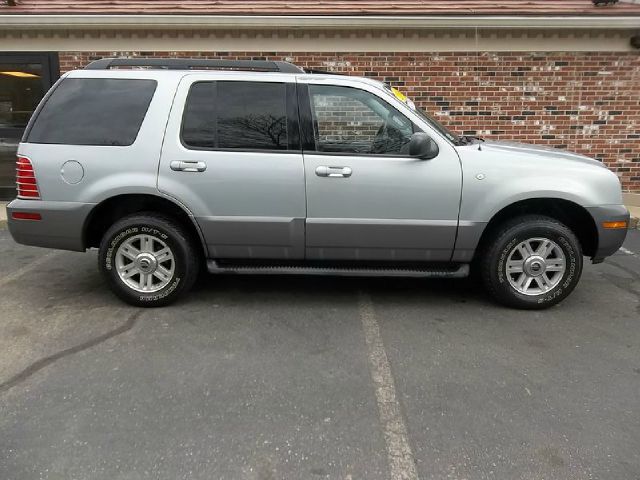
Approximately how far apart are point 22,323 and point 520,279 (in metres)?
3.95

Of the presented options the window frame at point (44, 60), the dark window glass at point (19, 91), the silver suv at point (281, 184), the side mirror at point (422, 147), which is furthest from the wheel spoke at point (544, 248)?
the dark window glass at point (19, 91)

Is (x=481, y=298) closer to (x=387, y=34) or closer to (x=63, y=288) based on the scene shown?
(x=63, y=288)

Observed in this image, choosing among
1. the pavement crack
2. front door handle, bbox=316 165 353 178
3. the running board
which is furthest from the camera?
the running board

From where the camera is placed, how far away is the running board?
4.21 meters

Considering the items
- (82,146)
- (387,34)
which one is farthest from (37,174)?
(387,34)

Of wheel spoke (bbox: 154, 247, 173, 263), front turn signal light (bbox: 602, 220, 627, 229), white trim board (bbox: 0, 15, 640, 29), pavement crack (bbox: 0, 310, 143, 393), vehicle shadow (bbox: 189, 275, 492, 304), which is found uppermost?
white trim board (bbox: 0, 15, 640, 29)

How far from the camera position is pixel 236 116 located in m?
4.11

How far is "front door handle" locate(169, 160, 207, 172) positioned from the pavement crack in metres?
1.21

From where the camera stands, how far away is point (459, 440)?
2607 millimetres

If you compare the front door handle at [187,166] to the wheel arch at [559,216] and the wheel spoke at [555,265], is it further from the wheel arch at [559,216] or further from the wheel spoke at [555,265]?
the wheel spoke at [555,265]

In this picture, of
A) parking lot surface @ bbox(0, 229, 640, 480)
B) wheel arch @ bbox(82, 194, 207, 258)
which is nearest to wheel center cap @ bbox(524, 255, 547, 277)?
parking lot surface @ bbox(0, 229, 640, 480)

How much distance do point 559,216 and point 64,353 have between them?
3.95 metres

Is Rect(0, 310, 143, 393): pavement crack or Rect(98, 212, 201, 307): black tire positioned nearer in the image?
Rect(0, 310, 143, 393): pavement crack

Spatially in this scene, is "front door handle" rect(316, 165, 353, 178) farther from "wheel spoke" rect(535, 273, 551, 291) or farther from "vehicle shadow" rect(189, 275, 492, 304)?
"wheel spoke" rect(535, 273, 551, 291)
